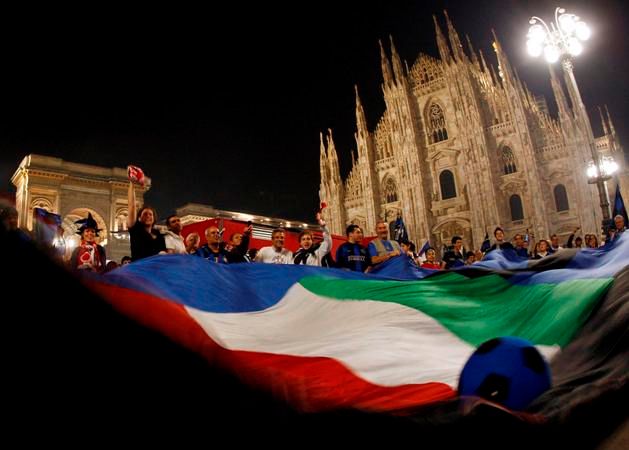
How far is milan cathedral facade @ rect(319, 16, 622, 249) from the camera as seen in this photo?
85.0 ft

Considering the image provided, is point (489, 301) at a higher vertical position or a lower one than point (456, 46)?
lower

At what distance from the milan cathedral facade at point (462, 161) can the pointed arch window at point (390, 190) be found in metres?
0.09

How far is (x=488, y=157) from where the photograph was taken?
93.2ft

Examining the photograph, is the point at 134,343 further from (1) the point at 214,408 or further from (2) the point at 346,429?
(2) the point at 346,429

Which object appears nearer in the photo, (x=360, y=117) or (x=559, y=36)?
(x=559, y=36)

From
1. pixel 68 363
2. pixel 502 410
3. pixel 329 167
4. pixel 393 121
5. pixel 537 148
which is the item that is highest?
pixel 393 121

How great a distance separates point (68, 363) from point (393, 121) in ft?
116

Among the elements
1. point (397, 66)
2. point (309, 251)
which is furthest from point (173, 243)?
point (397, 66)

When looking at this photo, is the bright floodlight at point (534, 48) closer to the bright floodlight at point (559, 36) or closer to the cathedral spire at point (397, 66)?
the bright floodlight at point (559, 36)

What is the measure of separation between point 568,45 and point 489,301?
1103cm

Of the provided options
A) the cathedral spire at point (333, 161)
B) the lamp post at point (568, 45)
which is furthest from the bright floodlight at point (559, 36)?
the cathedral spire at point (333, 161)

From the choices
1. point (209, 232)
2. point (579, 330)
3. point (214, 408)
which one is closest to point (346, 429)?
point (214, 408)

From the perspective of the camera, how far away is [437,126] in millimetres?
32781

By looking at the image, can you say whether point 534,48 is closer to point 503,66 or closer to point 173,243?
point 173,243
